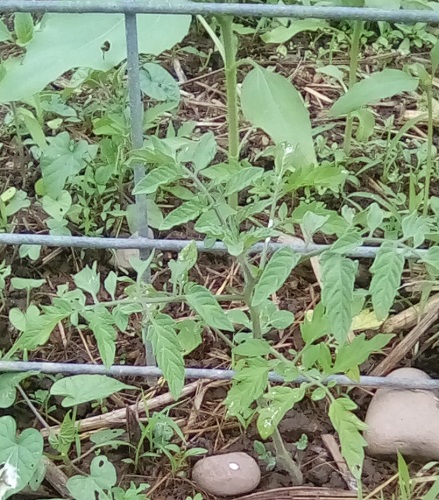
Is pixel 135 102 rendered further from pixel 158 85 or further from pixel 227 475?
pixel 227 475

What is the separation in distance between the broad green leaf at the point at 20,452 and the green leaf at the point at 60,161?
49cm

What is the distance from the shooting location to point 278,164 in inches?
38.4

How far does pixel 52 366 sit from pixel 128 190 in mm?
476

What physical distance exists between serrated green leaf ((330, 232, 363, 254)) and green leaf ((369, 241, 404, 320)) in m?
0.03

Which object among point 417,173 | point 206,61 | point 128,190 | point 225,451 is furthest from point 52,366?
point 206,61

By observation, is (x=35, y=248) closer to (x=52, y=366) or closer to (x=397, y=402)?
(x=52, y=366)

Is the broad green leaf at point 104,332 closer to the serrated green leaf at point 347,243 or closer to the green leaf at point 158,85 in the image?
the serrated green leaf at point 347,243

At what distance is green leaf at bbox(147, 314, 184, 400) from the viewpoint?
3.07 feet

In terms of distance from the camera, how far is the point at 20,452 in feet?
3.52

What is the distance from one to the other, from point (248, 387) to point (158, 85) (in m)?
0.64

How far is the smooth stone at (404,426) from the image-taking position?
3.99ft

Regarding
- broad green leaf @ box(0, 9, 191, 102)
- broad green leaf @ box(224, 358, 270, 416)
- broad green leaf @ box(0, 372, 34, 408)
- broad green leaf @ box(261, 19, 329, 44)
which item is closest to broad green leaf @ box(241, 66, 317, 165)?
broad green leaf @ box(0, 9, 191, 102)

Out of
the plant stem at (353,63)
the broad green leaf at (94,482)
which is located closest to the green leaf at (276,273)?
the broad green leaf at (94,482)

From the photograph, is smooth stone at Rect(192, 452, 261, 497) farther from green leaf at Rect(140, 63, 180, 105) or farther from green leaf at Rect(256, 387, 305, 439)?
green leaf at Rect(140, 63, 180, 105)
